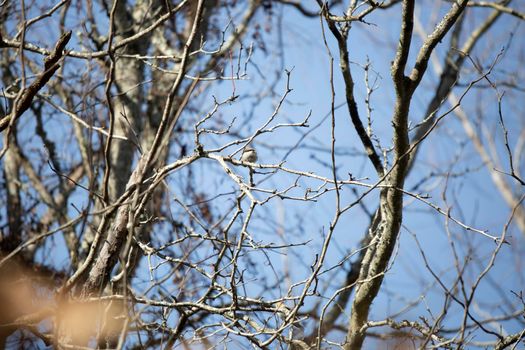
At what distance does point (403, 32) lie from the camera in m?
2.77

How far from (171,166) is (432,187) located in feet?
11.7

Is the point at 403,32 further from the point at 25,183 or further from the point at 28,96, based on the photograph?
the point at 25,183

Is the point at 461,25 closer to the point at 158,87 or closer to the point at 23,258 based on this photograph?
the point at 158,87

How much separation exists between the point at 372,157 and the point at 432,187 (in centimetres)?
238

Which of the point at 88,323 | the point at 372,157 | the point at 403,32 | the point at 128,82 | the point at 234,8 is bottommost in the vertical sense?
the point at 88,323

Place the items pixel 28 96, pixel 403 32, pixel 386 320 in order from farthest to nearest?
pixel 386 320, pixel 403 32, pixel 28 96

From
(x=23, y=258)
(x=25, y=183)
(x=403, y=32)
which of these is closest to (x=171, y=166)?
(x=403, y=32)

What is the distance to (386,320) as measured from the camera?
298 cm

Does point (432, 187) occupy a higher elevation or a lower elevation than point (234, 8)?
lower

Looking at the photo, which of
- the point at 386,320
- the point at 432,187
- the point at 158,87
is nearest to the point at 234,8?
the point at 158,87

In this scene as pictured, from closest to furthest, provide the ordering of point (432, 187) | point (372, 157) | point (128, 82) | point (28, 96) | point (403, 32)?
point (28, 96) < point (403, 32) < point (372, 157) < point (432, 187) < point (128, 82)

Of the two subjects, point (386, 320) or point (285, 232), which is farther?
point (285, 232)

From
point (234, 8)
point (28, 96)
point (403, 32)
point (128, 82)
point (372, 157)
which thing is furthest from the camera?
point (234, 8)

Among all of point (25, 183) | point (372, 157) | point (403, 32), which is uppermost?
point (25, 183)
